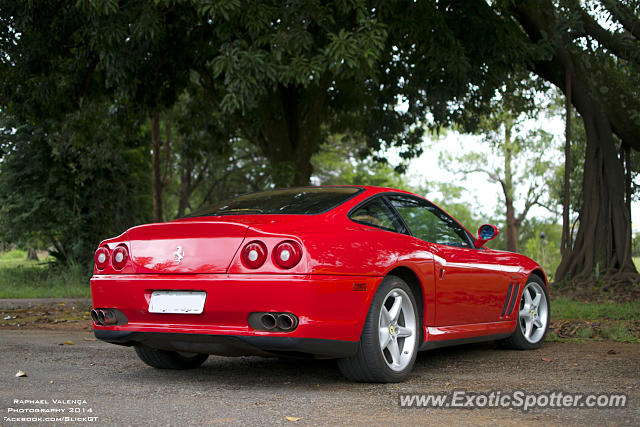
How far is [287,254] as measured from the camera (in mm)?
4109

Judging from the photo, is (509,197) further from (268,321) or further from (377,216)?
(268,321)

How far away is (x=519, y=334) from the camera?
631cm

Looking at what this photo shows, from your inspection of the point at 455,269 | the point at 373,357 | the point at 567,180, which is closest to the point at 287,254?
the point at 373,357

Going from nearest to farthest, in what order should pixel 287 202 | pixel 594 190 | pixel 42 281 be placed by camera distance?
pixel 287 202
pixel 594 190
pixel 42 281

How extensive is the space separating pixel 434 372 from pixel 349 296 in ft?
4.11

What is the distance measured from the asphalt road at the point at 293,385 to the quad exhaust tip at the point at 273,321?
0.40 meters

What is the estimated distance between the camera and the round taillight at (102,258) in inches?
186

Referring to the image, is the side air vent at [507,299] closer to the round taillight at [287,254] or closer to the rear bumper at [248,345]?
the rear bumper at [248,345]

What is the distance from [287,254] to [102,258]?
1400mm

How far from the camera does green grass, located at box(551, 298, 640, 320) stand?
359 inches

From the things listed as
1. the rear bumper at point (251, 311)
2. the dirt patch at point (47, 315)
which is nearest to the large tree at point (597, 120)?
the dirt patch at point (47, 315)

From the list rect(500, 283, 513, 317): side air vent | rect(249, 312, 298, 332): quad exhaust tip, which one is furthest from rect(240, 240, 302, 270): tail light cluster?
rect(500, 283, 513, 317): side air vent

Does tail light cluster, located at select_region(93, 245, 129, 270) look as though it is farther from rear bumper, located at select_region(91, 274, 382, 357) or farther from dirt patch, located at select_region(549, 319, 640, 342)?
dirt patch, located at select_region(549, 319, 640, 342)

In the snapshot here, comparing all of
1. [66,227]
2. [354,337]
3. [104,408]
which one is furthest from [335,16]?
[66,227]
